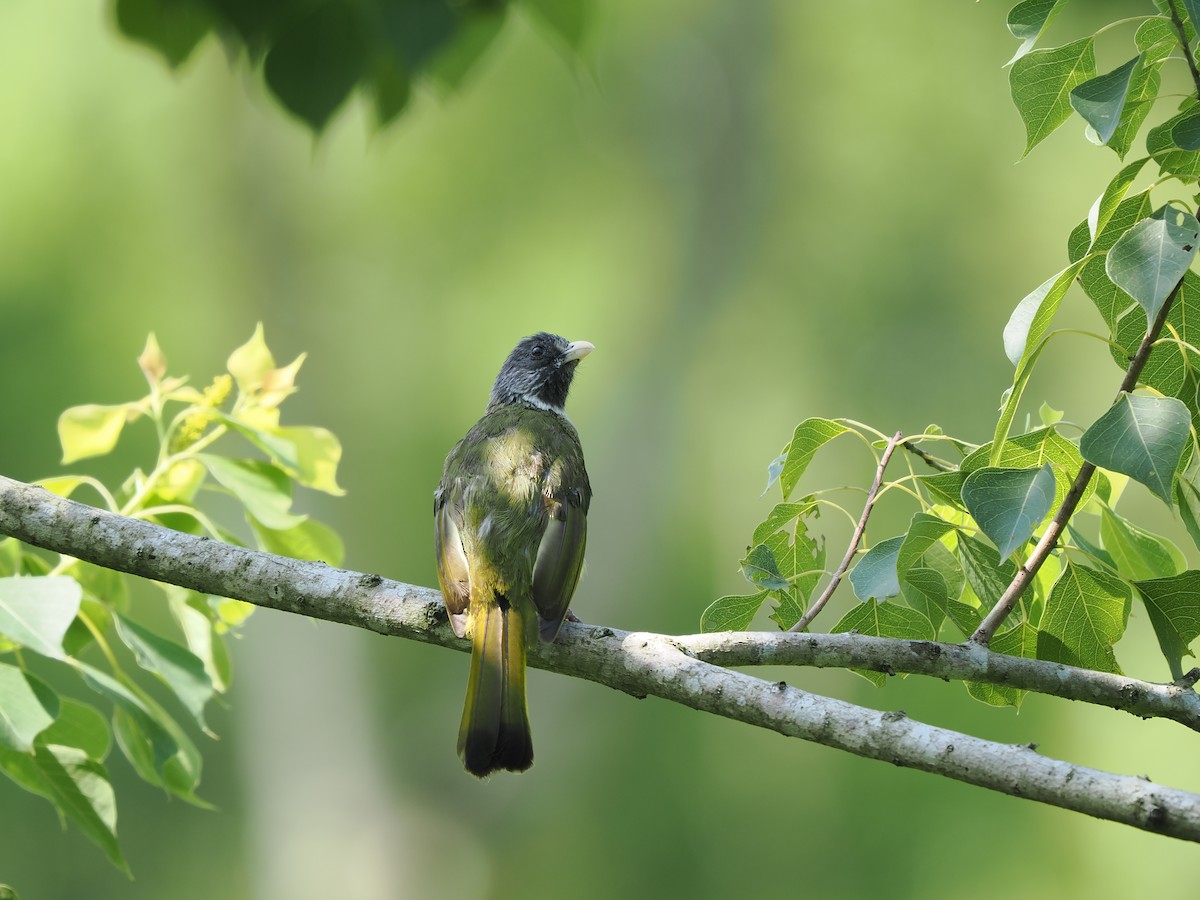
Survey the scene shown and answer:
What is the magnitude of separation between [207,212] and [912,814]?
38.7 feet

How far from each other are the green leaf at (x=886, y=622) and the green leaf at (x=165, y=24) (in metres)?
1.75

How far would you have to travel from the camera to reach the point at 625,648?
100 inches

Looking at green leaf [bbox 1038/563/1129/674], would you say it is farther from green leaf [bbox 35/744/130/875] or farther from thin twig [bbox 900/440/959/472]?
green leaf [bbox 35/744/130/875]

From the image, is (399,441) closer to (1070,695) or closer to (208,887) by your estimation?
(208,887)

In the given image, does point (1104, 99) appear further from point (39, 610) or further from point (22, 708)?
point (22, 708)

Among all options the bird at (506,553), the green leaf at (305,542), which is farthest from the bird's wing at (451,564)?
the green leaf at (305,542)

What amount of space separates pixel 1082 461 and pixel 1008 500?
331mm

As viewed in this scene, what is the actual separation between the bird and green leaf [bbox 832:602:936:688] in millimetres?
769

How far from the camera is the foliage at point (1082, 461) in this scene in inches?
79.0

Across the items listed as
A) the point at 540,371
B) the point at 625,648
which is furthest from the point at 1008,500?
the point at 540,371

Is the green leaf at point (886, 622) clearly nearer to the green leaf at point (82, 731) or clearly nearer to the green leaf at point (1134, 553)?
the green leaf at point (1134, 553)

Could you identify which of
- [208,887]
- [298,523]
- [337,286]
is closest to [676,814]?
[208,887]

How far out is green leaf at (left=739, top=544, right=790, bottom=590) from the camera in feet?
8.23

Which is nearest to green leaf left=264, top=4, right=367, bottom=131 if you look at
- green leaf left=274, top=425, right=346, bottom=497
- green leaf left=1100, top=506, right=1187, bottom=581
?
Result: green leaf left=274, top=425, right=346, bottom=497
